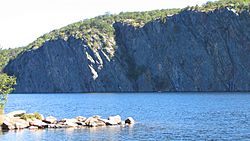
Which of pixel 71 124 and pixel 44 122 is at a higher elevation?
pixel 44 122

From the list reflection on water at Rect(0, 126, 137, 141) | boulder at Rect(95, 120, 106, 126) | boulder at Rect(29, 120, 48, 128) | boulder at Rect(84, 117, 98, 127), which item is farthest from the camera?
boulder at Rect(95, 120, 106, 126)

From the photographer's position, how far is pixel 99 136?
62125 mm

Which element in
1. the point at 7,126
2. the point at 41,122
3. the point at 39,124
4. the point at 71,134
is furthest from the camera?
the point at 41,122

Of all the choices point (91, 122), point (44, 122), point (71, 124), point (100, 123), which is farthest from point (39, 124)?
point (100, 123)

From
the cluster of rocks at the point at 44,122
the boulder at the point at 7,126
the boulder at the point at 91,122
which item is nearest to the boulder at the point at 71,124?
the cluster of rocks at the point at 44,122

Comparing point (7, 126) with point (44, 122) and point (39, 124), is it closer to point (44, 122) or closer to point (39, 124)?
point (39, 124)

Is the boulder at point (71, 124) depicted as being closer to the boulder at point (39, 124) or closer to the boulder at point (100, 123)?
the boulder at point (39, 124)

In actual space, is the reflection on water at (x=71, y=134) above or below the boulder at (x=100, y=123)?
above

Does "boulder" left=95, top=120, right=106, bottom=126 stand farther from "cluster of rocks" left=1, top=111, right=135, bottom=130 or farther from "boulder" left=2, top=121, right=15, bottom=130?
"boulder" left=2, top=121, right=15, bottom=130

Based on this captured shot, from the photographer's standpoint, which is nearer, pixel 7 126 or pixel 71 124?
pixel 7 126

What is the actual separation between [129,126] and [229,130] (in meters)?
14.6

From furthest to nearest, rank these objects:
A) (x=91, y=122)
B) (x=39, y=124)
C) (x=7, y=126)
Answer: (x=91, y=122) → (x=39, y=124) → (x=7, y=126)

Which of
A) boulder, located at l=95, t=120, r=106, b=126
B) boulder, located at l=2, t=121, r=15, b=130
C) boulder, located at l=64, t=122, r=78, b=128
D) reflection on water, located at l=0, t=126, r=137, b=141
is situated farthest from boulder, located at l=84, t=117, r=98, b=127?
boulder, located at l=2, t=121, r=15, b=130

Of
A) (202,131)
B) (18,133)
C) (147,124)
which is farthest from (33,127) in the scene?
(202,131)
